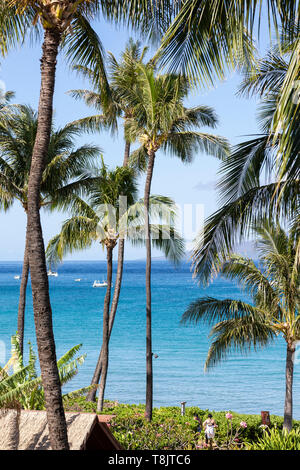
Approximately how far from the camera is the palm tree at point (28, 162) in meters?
17.5

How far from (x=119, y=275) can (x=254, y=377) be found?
27.5 meters

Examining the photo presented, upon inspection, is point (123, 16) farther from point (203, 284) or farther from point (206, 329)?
point (206, 329)

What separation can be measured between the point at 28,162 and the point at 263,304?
8.34 m

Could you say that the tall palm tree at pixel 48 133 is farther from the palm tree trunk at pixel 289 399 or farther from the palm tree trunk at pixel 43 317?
the palm tree trunk at pixel 289 399

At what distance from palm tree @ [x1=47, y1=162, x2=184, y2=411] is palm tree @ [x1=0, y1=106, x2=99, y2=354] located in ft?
2.62

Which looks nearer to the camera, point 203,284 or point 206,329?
point 203,284

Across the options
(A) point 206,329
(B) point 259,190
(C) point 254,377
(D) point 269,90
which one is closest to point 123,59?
(D) point 269,90

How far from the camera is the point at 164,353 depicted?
182 feet

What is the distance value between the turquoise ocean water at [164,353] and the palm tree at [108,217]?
2.24 m

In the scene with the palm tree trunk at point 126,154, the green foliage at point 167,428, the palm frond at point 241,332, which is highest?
the palm tree trunk at point 126,154

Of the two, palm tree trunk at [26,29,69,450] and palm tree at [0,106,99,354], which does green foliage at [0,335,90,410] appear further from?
palm tree at [0,106,99,354]

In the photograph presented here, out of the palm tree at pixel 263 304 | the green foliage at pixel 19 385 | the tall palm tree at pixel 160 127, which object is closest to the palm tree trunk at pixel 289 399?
the palm tree at pixel 263 304

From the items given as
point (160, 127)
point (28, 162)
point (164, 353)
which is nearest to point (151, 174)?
point (160, 127)
